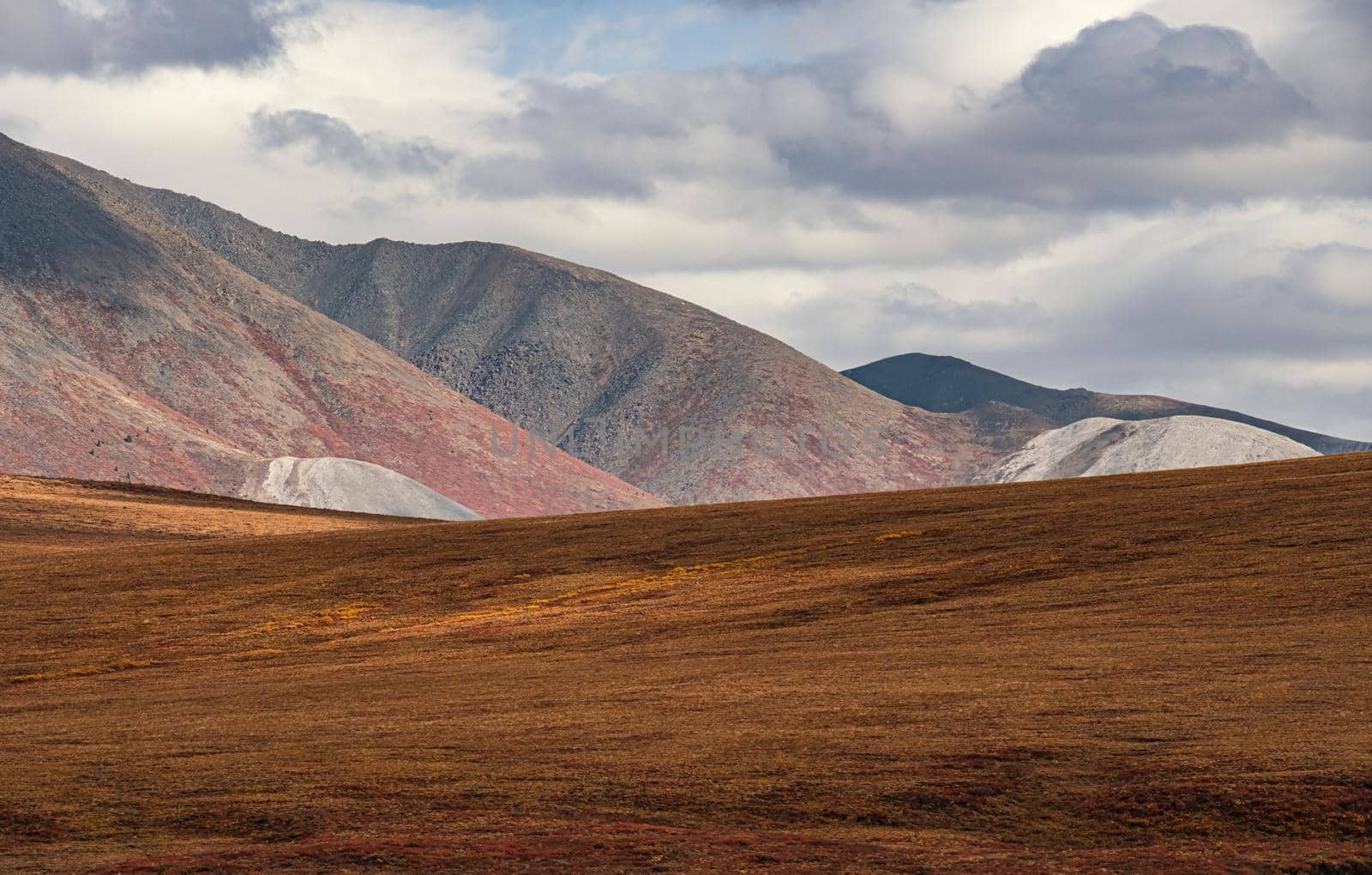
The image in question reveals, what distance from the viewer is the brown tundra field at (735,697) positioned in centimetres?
2078

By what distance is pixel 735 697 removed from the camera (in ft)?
101

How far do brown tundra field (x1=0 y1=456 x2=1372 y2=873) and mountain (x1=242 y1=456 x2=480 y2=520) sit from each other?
97.1 m

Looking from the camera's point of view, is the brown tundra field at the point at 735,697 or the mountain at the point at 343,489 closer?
the brown tundra field at the point at 735,697

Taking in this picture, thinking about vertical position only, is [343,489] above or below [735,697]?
above

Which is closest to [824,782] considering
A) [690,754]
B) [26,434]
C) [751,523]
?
[690,754]

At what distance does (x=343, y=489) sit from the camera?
165625 millimetres

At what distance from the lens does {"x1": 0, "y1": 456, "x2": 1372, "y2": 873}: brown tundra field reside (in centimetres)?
2078

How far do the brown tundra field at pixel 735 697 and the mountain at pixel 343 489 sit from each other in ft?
Answer: 319

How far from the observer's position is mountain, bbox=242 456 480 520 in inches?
6373

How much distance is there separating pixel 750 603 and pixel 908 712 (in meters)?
19.3

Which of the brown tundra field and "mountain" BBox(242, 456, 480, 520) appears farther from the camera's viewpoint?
"mountain" BBox(242, 456, 480, 520)

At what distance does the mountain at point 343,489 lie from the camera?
6373 inches

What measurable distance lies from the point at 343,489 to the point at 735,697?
140m

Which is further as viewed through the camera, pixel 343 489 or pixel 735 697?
pixel 343 489
